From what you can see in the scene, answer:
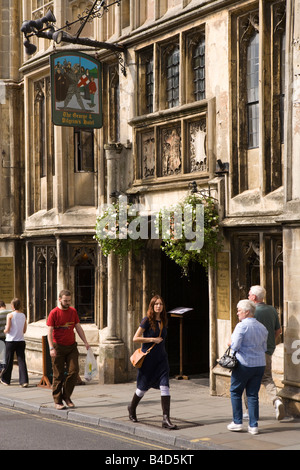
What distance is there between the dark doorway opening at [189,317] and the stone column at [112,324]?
39.2 inches

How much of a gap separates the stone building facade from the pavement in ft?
2.10

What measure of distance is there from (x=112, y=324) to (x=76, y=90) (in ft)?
13.8

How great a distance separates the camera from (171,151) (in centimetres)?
1459

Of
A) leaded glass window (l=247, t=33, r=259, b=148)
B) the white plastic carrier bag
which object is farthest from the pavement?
leaded glass window (l=247, t=33, r=259, b=148)

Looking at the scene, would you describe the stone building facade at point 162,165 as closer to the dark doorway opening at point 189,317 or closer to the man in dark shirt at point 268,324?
the dark doorway opening at point 189,317

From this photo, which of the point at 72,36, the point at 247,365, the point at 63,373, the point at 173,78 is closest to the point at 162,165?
the point at 173,78

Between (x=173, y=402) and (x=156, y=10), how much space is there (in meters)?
6.76

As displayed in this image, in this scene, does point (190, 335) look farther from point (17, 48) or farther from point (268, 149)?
point (17, 48)

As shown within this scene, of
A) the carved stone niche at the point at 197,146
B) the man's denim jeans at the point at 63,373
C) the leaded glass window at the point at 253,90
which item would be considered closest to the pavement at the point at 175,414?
the man's denim jeans at the point at 63,373

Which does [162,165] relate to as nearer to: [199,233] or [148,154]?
[148,154]

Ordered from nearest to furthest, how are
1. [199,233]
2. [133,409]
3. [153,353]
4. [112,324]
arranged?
1. [153,353]
2. [133,409]
3. [199,233]
4. [112,324]

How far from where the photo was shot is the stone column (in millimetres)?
15133

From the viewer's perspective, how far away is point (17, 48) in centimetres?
1916

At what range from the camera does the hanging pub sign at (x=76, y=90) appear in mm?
14453
